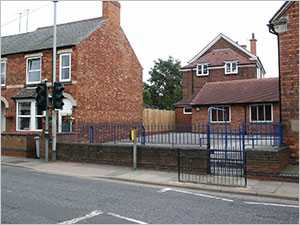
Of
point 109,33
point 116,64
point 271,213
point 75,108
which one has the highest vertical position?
point 109,33

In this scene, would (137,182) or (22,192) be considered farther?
(137,182)

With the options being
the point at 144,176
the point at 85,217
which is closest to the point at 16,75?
the point at 144,176

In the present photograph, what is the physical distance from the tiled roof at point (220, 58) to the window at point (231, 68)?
0.48 metres

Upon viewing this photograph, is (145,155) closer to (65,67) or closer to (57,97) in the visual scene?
(57,97)

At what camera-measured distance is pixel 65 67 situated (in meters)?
17.9

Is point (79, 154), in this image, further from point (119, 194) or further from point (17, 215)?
point (17, 215)

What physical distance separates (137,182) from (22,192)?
3.54m

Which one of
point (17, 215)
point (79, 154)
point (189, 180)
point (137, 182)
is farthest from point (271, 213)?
point (79, 154)

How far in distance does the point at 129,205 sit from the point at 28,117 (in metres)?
14.2

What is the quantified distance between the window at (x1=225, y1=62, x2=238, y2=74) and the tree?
69.6 ft

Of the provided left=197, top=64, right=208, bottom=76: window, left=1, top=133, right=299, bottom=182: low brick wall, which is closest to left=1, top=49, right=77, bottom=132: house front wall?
left=1, top=133, right=299, bottom=182: low brick wall

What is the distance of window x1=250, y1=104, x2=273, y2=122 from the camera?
22688 millimetres

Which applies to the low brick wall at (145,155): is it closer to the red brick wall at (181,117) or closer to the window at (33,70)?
the window at (33,70)

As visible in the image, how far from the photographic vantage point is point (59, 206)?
6.51 metres
